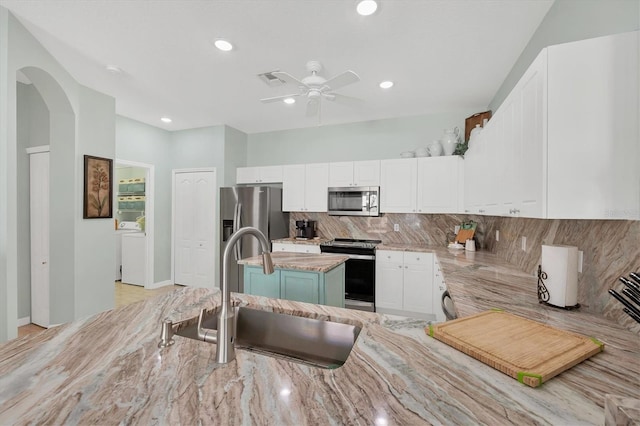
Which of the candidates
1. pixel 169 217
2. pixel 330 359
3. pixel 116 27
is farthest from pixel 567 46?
pixel 169 217

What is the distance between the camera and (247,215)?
14.2ft

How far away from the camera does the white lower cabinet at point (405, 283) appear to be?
Answer: 11.3 ft

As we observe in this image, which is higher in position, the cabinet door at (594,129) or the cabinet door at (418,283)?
the cabinet door at (594,129)

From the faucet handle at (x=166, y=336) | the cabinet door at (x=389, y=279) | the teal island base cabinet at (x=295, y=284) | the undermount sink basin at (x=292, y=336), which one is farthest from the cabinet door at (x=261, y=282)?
the cabinet door at (x=389, y=279)

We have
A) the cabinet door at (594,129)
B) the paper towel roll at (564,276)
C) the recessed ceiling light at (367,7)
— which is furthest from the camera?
the recessed ceiling light at (367,7)

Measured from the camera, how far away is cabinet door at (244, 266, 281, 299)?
7.36ft

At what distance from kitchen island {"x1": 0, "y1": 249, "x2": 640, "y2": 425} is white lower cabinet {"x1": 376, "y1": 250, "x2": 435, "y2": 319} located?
93.8 inches

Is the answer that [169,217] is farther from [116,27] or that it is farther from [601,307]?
[601,307]

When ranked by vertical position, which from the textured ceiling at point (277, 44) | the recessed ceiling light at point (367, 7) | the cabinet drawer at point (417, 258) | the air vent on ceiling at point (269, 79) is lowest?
the cabinet drawer at point (417, 258)

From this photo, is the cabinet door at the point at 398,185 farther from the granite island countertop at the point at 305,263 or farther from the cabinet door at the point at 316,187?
the granite island countertop at the point at 305,263

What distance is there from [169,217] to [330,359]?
4.67 meters

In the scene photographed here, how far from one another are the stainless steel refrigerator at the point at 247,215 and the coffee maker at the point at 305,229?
0.33 metres

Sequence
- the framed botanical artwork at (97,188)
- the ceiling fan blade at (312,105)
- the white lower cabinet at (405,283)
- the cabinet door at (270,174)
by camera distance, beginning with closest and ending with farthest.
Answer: the ceiling fan blade at (312,105), the framed botanical artwork at (97,188), the white lower cabinet at (405,283), the cabinet door at (270,174)

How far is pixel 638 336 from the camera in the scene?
106 centimetres
